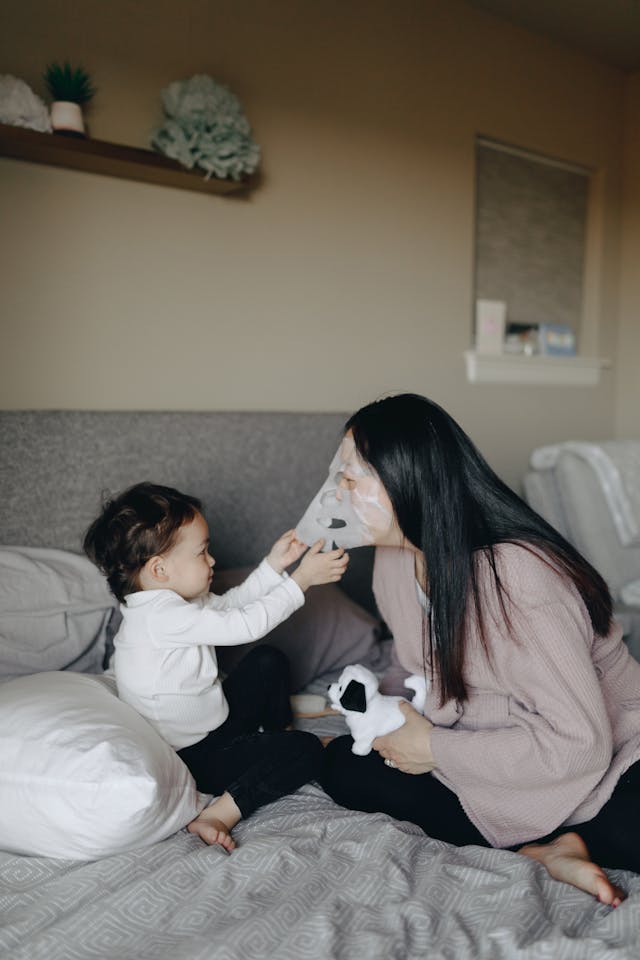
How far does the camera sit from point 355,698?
1.55 metres

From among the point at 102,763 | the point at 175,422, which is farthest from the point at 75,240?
the point at 102,763

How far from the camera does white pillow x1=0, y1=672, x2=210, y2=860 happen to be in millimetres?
1244

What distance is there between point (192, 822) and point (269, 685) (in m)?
0.44

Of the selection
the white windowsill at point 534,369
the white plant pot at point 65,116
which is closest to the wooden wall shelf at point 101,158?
the white plant pot at point 65,116

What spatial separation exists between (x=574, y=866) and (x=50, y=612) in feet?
4.02

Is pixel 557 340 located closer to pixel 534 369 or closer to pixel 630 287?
pixel 534 369

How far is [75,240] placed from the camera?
2.22 m

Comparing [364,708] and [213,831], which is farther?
[364,708]

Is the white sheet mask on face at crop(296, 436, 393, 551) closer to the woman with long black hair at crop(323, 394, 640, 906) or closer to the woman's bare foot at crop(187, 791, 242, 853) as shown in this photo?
the woman with long black hair at crop(323, 394, 640, 906)

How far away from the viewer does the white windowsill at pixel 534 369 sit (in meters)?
3.35

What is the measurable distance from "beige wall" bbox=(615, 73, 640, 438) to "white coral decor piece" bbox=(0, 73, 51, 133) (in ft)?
9.70

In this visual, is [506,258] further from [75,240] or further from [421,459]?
[421,459]

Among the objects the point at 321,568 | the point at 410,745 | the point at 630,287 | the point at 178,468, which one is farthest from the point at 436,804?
the point at 630,287

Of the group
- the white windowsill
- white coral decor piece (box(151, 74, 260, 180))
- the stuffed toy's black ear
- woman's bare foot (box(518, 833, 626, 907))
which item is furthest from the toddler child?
the white windowsill
